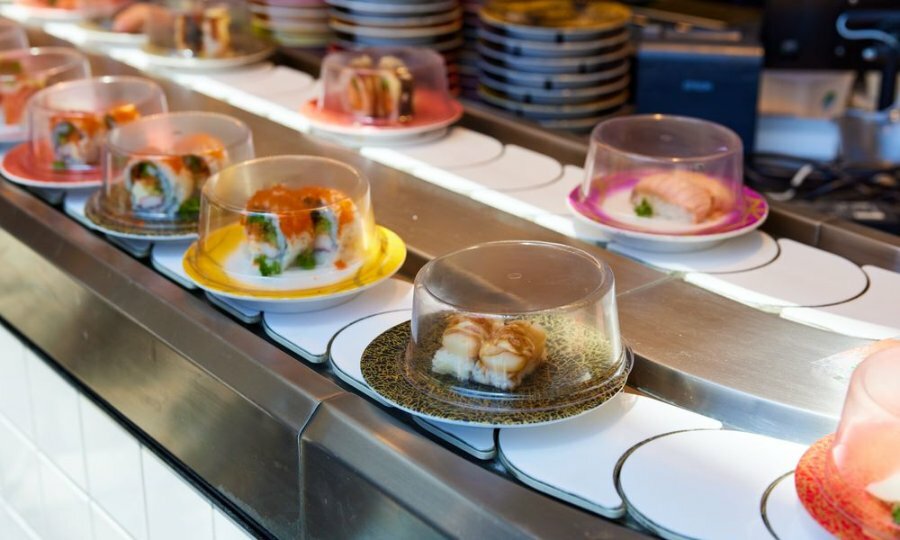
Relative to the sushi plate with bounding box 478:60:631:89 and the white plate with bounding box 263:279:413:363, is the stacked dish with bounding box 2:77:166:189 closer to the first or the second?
the white plate with bounding box 263:279:413:363

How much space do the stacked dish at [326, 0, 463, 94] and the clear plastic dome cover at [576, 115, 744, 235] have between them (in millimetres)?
872

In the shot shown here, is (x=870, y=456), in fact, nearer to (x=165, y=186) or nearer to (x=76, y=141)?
(x=165, y=186)

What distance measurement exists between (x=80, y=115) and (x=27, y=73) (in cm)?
33

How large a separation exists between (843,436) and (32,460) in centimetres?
149

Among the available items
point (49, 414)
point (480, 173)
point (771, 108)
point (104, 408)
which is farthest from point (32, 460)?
point (771, 108)

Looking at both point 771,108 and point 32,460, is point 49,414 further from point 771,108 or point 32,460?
point 771,108

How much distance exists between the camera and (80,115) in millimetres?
1954

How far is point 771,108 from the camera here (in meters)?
2.79

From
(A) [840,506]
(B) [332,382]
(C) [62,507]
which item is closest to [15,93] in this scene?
(C) [62,507]

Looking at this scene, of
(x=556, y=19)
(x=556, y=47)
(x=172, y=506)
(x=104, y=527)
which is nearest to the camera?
(x=172, y=506)

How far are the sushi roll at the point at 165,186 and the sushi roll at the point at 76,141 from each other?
26 cm

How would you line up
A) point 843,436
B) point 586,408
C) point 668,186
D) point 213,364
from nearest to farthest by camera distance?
point 843,436 < point 586,408 < point 213,364 < point 668,186

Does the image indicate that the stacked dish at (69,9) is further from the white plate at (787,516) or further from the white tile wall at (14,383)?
the white plate at (787,516)

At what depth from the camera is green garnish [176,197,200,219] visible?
1.72 metres
